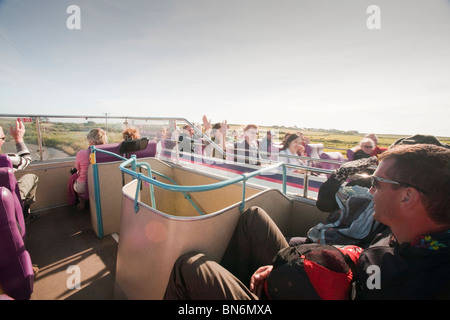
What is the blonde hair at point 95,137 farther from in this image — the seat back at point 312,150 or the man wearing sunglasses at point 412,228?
the seat back at point 312,150

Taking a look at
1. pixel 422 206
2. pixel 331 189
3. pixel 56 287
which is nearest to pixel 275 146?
pixel 331 189

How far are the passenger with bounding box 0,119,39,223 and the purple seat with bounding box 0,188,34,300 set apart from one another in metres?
0.96

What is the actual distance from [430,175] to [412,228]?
0.27 m

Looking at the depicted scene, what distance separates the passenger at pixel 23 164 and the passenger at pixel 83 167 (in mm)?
448

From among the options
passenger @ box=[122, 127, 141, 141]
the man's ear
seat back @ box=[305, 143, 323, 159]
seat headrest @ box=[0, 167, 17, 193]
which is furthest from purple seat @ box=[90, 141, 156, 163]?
seat back @ box=[305, 143, 323, 159]

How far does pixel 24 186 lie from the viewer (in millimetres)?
2348

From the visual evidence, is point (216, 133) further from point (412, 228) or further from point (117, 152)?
point (412, 228)

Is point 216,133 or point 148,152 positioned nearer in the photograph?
point 148,152

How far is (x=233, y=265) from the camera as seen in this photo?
1504mm

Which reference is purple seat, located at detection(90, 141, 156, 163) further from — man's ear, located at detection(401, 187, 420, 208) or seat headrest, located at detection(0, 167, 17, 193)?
man's ear, located at detection(401, 187, 420, 208)

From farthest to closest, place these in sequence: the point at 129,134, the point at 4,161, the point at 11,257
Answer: the point at 129,134 → the point at 4,161 → the point at 11,257

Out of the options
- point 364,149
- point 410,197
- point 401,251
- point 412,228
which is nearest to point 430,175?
point 410,197

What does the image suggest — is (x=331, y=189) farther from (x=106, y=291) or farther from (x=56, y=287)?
(x=56, y=287)
